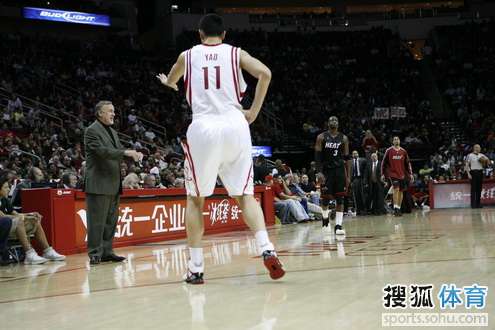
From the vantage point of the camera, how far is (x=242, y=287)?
4.78 metres

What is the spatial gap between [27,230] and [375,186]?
11.5m

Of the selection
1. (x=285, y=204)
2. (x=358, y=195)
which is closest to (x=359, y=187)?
(x=358, y=195)

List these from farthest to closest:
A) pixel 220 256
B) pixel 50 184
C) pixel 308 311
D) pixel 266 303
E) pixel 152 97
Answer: pixel 152 97 < pixel 50 184 < pixel 220 256 < pixel 266 303 < pixel 308 311

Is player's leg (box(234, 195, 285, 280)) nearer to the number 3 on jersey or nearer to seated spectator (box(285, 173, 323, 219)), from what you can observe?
the number 3 on jersey

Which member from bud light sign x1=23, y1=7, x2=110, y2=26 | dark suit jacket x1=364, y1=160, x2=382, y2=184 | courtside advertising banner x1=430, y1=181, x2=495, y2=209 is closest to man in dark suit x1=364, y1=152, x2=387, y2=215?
dark suit jacket x1=364, y1=160, x2=382, y2=184

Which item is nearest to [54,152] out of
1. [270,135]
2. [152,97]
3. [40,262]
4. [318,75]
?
[40,262]

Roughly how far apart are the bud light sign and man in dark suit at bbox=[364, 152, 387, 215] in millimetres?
19101

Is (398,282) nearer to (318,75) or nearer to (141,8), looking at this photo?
(318,75)

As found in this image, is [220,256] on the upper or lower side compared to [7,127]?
lower

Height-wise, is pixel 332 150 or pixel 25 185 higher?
pixel 332 150

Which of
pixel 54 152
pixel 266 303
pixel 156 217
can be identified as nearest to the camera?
pixel 266 303

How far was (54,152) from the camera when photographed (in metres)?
16.6

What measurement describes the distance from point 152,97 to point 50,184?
17253mm

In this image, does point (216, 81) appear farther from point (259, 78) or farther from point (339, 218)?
point (339, 218)
